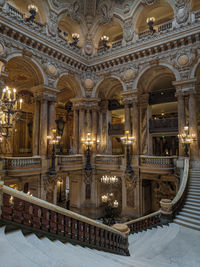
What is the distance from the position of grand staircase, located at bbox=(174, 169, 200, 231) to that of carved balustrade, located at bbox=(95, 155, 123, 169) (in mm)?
5515

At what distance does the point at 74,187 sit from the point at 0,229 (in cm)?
1365

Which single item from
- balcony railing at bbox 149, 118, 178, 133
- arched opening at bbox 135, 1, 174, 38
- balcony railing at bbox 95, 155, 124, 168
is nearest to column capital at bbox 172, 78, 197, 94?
balcony railing at bbox 149, 118, 178, 133

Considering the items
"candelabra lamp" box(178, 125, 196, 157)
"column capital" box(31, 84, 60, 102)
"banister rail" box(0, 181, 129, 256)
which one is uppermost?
"column capital" box(31, 84, 60, 102)

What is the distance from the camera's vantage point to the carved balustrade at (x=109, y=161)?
14903 mm

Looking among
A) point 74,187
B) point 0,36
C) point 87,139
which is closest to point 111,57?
point 87,139

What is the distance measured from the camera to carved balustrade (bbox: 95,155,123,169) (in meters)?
14.9

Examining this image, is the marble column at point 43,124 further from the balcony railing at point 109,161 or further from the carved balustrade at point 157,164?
the carved balustrade at point 157,164

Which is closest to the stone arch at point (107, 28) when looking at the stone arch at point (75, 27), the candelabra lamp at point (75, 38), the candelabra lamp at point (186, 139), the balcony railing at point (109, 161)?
the stone arch at point (75, 27)

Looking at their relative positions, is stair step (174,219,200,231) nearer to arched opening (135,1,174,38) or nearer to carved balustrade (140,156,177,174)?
carved balustrade (140,156,177,174)

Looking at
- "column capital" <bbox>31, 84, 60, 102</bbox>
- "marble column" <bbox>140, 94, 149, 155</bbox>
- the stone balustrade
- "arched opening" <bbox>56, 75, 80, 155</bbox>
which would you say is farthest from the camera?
"arched opening" <bbox>56, 75, 80, 155</bbox>

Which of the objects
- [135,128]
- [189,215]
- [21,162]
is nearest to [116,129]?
[135,128]

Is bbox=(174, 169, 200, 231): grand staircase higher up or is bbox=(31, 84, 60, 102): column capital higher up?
bbox=(31, 84, 60, 102): column capital

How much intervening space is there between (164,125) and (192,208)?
8.03 meters

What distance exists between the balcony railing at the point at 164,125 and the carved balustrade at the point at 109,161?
3939 millimetres
